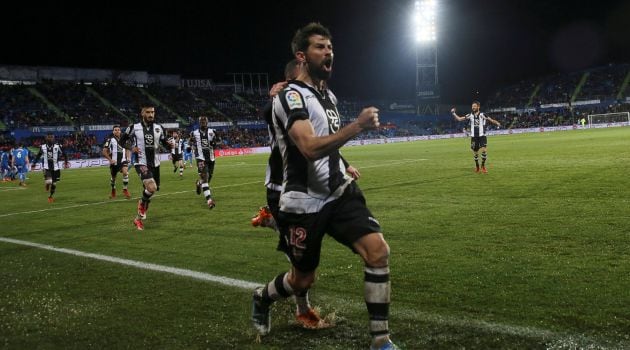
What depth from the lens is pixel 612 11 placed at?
253 ft

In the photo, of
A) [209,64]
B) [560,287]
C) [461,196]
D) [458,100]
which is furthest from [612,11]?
[560,287]

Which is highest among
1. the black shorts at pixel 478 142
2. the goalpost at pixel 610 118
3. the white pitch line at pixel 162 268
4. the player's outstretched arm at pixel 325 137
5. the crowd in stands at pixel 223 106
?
the crowd in stands at pixel 223 106

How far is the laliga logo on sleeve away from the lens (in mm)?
3379

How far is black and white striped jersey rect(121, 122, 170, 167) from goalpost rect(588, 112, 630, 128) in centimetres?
6150

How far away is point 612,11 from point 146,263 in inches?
3463

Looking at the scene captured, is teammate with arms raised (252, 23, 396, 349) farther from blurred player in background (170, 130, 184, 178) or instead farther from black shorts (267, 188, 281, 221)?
blurred player in background (170, 130, 184, 178)

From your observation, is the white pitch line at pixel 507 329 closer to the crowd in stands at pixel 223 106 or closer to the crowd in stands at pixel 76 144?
the crowd in stands at pixel 76 144

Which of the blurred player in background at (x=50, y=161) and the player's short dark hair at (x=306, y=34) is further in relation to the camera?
the blurred player in background at (x=50, y=161)

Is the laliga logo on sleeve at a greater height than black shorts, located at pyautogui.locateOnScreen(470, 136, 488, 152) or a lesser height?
greater

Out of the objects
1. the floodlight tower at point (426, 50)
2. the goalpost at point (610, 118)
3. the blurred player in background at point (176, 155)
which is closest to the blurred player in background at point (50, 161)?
the blurred player in background at point (176, 155)

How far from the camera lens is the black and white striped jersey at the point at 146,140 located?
11.5m

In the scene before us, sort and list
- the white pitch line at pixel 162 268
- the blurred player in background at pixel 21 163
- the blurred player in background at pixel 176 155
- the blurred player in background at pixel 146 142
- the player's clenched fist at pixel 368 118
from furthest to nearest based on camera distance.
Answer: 1. the blurred player in background at pixel 21 163
2. the blurred player in background at pixel 176 155
3. the blurred player in background at pixel 146 142
4. the white pitch line at pixel 162 268
5. the player's clenched fist at pixel 368 118

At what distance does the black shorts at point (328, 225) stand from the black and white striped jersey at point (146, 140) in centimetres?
855

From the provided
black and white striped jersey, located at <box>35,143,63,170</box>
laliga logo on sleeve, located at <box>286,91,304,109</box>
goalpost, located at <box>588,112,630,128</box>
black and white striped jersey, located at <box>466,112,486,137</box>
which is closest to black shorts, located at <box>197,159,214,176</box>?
black and white striped jersey, located at <box>35,143,63,170</box>
